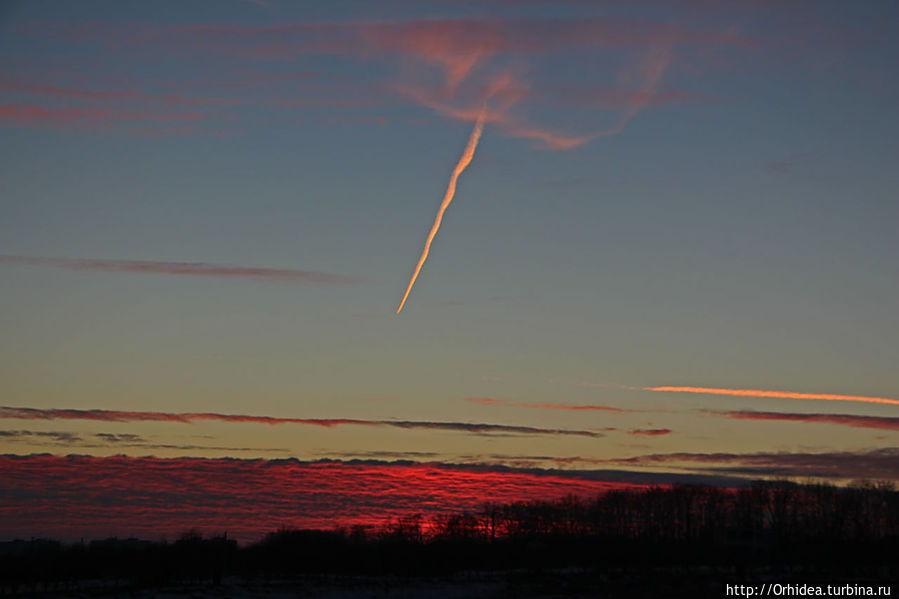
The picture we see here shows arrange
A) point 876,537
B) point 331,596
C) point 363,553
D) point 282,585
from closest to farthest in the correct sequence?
1. point 331,596
2. point 282,585
3. point 363,553
4. point 876,537

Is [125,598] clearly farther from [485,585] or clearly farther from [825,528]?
[825,528]

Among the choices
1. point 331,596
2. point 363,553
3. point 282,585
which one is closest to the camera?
point 331,596

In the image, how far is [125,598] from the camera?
98438mm

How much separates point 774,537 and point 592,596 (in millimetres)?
112082

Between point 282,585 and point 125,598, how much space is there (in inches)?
1255

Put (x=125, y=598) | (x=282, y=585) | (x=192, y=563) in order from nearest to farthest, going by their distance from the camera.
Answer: (x=125, y=598) < (x=282, y=585) < (x=192, y=563)

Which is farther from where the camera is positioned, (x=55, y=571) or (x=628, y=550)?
(x=628, y=550)

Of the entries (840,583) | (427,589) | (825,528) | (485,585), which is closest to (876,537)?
(825,528)

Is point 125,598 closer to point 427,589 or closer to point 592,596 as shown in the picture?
point 427,589

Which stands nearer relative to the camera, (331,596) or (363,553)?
(331,596)

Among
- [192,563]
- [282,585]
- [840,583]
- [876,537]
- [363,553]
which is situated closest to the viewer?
[840,583]

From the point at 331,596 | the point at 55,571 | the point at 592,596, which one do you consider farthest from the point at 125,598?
the point at 592,596

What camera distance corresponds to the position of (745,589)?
10375 centimetres

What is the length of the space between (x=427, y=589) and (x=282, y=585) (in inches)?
842
